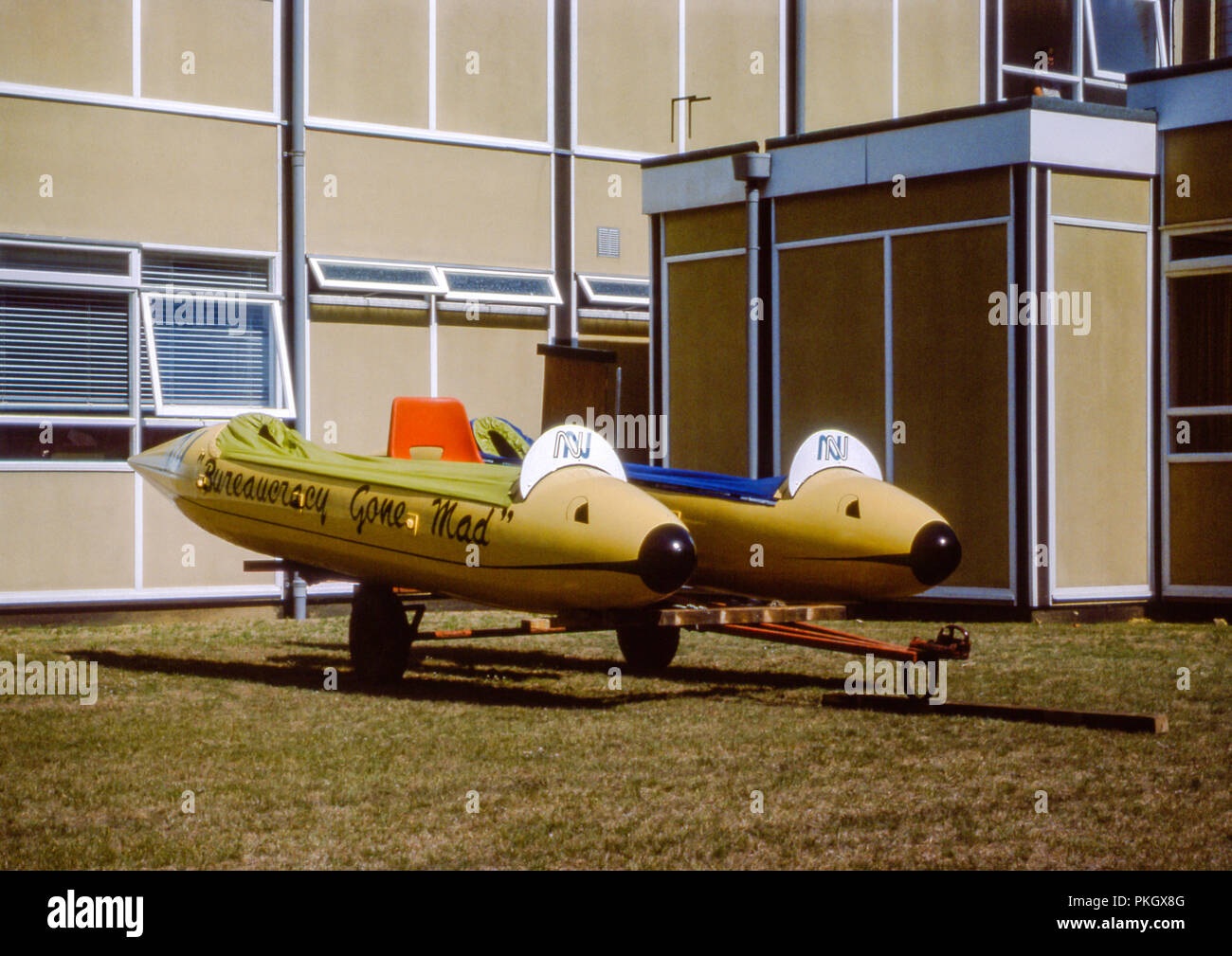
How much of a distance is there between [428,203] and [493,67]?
5.77ft

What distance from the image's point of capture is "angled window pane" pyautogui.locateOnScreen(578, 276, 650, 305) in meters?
20.0

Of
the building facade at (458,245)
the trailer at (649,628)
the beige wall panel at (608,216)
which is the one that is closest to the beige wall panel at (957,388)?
the building facade at (458,245)

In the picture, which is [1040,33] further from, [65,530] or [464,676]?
[464,676]

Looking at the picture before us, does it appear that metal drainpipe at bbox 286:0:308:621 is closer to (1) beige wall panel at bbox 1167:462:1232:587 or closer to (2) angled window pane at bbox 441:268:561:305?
(2) angled window pane at bbox 441:268:561:305

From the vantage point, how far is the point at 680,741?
924 cm

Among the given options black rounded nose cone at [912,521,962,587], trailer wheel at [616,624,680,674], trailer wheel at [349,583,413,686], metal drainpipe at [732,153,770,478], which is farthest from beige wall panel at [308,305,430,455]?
black rounded nose cone at [912,521,962,587]

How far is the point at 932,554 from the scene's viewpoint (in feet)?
37.2

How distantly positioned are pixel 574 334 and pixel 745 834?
527 inches

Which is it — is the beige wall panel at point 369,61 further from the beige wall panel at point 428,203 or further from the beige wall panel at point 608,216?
the beige wall panel at point 608,216

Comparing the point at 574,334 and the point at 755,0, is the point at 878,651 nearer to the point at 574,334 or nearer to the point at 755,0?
the point at 574,334

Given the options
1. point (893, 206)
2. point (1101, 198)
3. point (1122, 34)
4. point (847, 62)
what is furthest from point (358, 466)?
point (1122, 34)

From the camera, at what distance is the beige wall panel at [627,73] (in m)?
20.0

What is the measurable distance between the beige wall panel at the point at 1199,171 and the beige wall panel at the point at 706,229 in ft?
13.6

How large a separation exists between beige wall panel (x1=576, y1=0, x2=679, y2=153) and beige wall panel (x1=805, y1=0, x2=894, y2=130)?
6.13ft
